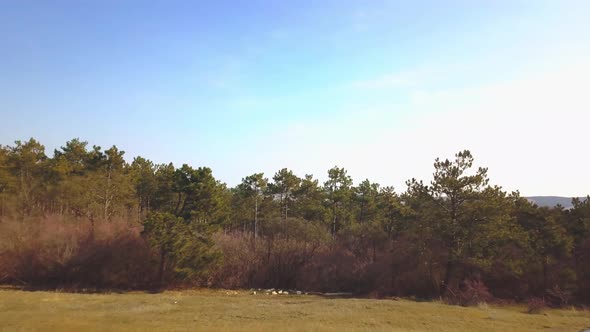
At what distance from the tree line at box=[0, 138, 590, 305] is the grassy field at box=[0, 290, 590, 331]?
7209 mm

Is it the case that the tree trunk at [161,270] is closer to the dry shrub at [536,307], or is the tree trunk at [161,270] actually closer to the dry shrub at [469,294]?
the dry shrub at [469,294]

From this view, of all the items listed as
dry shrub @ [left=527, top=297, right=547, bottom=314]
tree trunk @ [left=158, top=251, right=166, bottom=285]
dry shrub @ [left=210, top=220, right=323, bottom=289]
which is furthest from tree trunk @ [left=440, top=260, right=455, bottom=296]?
tree trunk @ [left=158, top=251, right=166, bottom=285]

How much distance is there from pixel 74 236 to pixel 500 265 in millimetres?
36632

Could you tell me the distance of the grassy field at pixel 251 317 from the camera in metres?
18.6

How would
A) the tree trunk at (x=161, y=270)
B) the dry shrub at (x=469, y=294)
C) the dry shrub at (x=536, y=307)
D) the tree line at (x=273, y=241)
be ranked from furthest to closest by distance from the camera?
the tree trunk at (x=161, y=270) → the tree line at (x=273, y=241) → the dry shrub at (x=469, y=294) → the dry shrub at (x=536, y=307)

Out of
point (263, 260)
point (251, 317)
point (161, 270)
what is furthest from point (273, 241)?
point (251, 317)

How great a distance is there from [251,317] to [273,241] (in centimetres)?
2658

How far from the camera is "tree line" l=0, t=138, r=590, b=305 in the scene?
33.9 meters

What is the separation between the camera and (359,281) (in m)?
42.9

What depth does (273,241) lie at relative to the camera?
48094 millimetres

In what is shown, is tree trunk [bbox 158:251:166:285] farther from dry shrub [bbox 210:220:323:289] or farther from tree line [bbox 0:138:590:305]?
dry shrub [bbox 210:220:323:289]

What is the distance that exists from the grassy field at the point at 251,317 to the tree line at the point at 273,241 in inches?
284

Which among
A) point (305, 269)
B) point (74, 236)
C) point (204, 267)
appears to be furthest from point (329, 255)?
point (74, 236)

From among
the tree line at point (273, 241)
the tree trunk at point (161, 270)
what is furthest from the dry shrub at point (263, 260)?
the tree trunk at point (161, 270)
